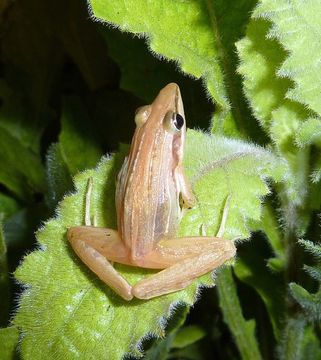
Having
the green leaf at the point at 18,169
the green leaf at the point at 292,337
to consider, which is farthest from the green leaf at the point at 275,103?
the green leaf at the point at 18,169

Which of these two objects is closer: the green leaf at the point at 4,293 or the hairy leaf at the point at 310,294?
the hairy leaf at the point at 310,294

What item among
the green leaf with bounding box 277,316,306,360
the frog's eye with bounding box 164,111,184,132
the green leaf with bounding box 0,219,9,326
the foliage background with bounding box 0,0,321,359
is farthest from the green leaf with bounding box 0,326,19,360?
the green leaf with bounding box 277,316,306,360

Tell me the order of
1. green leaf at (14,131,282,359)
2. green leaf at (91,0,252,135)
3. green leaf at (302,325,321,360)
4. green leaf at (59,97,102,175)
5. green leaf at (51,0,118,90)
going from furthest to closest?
1. green leaf at (51,0,118,90)
2. green leaf at (59,97,102,175)
3. green leaf at (302,325,321,360)
4. green leaf at (91,0,252,135)
5. green leaf at (14,131,282,359)

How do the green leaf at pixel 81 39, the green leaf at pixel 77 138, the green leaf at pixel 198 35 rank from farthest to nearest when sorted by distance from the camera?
1. the green leaf at pixel 81 39
2. the green leaf at pixel 77 138
3. the green leaf at pixel 198 35

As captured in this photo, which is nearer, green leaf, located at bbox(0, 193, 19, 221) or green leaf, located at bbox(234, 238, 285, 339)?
green leaf, located at bbox(234, 238, 285, 339)

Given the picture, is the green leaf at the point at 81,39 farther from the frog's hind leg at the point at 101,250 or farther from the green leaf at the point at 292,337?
the green leaf at the point at 292,337

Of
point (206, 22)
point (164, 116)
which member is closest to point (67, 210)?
point (164, 116)

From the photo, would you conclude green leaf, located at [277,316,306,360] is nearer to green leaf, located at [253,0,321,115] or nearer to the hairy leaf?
the hairy leaf
